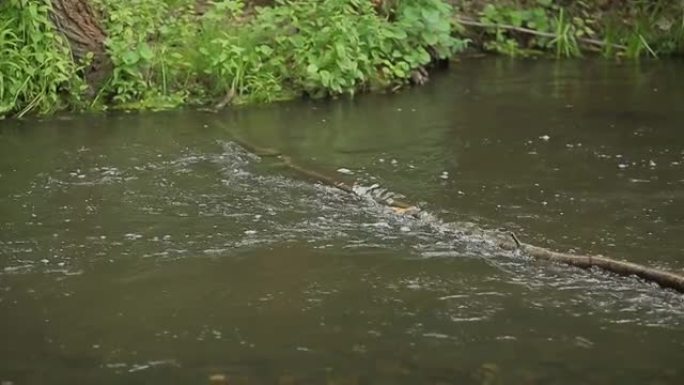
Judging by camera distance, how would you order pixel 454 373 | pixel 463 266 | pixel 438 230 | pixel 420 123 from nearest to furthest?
pixel 454 373
pixel 463 266
pixel 438 230
pixel 420 123

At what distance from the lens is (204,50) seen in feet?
33.9

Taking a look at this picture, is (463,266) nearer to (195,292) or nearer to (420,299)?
(420,299)

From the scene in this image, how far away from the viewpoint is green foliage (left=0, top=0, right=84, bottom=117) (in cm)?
970

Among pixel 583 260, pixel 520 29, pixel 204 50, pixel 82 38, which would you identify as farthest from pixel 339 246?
pixel 520 29

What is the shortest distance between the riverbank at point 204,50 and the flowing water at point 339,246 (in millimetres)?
455

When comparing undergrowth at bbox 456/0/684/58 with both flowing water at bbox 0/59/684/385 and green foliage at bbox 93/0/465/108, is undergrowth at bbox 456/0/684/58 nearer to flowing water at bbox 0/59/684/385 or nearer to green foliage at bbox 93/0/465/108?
green foliage at bbox 93/0/465/108

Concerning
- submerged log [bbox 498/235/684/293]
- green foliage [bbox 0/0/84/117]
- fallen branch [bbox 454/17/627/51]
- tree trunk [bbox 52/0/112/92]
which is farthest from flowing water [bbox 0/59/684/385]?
fallen branch [bbox 454/17/627/51]

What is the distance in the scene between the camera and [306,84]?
10531 millimetres

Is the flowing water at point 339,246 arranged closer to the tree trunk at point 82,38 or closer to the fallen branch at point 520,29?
the tree trunk at point 82,38

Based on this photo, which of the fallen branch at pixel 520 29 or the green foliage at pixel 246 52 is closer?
the green foliage at pixel 246 52

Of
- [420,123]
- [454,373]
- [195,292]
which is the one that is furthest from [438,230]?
[420,123]

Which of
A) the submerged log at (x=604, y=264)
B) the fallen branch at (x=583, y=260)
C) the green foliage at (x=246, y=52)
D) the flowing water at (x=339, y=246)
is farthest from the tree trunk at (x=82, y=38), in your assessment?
the submerged log at (x=604, y=264)

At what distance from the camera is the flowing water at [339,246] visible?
4.40 m

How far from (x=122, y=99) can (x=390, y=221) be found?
4.45m
